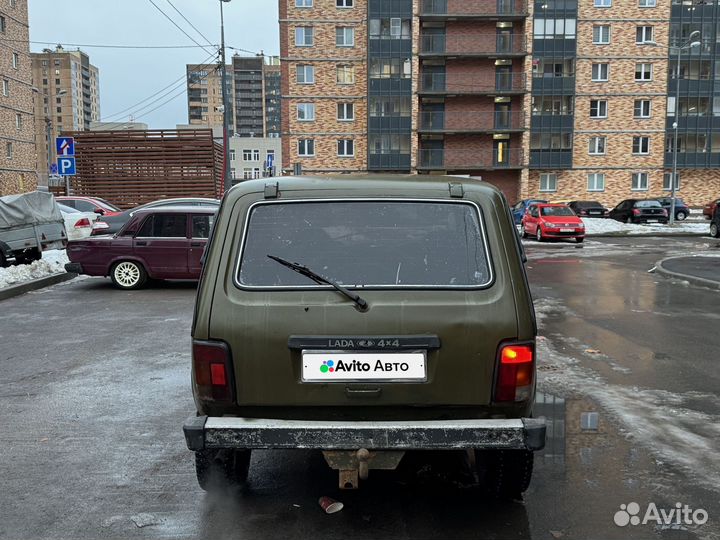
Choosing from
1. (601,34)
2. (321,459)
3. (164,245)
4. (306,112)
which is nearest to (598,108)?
(601,34)

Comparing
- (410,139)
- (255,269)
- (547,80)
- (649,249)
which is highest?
(547,80)

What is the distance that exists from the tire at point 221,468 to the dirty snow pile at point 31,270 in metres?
9.64

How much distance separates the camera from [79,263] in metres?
12.6

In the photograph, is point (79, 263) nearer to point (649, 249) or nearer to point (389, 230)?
point (389, 230)

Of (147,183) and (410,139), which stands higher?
(410,139)

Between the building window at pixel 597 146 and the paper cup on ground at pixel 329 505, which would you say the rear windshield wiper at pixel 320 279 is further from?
the building window at pixel 597 146

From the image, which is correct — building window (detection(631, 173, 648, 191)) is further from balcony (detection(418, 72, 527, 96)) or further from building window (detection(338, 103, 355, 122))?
building window (detection(338, 103, 355, 122))

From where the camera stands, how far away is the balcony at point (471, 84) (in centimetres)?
4925

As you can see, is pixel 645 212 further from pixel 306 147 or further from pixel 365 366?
pixel 365 366

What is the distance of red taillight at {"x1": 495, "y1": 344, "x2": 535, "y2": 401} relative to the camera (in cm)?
307

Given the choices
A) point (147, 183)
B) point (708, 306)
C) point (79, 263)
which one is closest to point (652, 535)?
Result: point (708, 306)

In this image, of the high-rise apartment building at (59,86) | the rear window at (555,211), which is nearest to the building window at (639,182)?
the rear window at (555,211)

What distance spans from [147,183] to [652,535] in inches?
1274

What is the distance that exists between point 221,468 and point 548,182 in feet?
167
